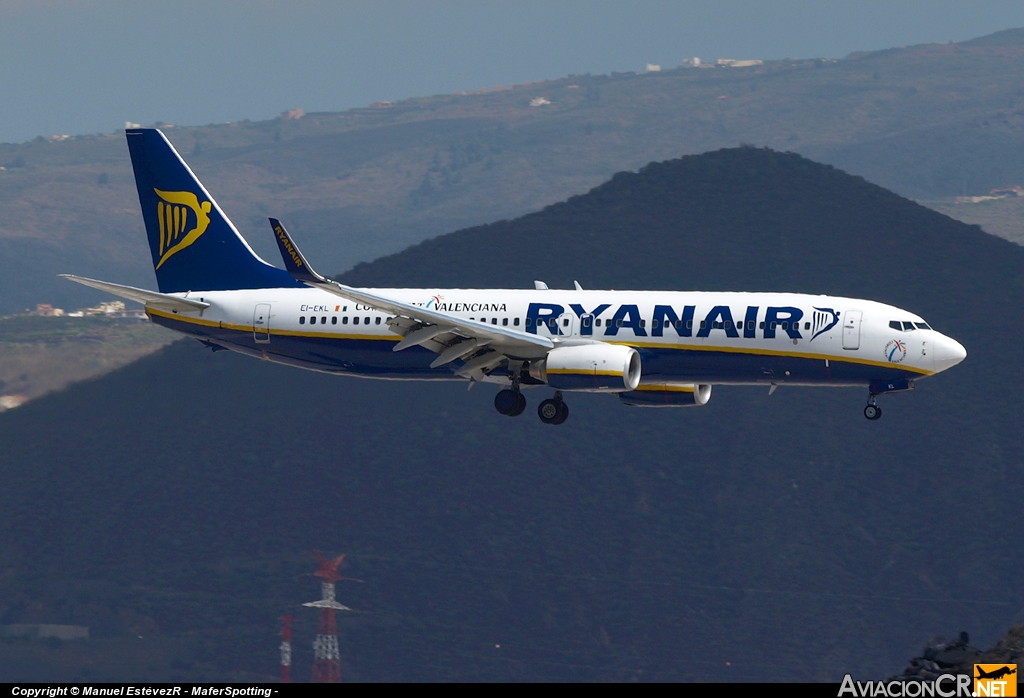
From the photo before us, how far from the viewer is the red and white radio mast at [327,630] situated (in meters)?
120

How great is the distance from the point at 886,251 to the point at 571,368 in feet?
326

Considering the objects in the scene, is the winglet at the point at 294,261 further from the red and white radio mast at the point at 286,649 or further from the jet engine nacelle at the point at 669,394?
the red and white radio mast at the point at 286,649

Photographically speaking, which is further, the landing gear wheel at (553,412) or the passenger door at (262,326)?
the passenger door at (262,326)

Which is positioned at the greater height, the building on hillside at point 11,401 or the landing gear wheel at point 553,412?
the building on hillside at point 11,401

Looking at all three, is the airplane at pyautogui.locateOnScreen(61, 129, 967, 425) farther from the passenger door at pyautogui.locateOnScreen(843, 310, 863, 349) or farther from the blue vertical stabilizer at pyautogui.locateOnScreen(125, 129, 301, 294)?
the blue vertical stabilizer at pyautogui.locateOnScreen(125, 129, 301, 294)

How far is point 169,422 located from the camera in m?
137

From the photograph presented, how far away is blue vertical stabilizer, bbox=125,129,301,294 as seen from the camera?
257 feet

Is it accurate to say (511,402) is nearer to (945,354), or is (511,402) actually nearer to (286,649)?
(945,354)

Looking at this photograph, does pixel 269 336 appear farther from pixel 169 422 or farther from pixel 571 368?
pixel 169 422

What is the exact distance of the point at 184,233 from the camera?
80438mm

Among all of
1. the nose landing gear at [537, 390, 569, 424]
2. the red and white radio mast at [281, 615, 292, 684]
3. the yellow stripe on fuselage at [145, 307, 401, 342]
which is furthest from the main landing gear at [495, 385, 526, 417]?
the red and white radio mast at [281, 615, 292, 684]

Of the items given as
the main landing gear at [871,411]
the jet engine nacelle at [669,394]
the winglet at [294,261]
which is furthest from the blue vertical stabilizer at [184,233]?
the main landing gear at [871,411]

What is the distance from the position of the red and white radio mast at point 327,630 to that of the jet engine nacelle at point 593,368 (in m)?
57.4

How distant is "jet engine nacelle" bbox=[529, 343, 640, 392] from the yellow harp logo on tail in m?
22.7
